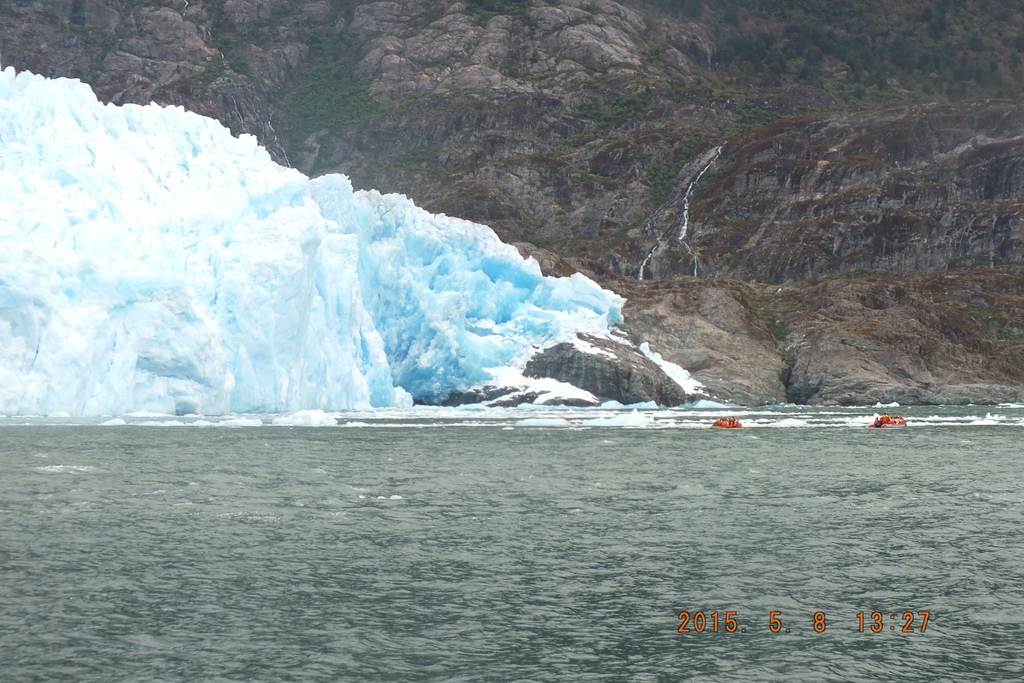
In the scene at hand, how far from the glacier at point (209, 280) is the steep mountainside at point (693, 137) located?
703 inches

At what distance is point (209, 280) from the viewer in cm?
4947

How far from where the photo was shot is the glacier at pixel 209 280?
4478 centimetres

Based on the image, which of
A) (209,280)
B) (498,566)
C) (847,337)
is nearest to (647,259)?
(847,337)

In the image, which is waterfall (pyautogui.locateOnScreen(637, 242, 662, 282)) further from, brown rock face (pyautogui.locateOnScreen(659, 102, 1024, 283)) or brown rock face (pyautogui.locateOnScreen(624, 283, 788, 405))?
brown rock face (pyautogui.locateOnScreen(624, 283, 788, 405))

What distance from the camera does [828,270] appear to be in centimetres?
10188

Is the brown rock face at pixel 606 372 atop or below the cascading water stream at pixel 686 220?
below

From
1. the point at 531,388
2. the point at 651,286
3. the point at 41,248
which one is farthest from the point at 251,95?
the point at 41,248

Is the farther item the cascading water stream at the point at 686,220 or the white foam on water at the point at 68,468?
the cascading water stream at the point at 686,220

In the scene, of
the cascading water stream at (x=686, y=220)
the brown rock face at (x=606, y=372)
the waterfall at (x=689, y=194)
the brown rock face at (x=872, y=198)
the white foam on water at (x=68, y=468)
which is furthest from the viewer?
the waterfall at (x=689, y=194)

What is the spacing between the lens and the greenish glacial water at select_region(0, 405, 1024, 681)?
524 inches

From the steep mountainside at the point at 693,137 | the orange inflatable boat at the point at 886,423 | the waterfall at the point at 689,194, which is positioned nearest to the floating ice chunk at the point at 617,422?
the orange inflatable boat at the point at 886,423

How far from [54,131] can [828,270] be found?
7327 centimetres

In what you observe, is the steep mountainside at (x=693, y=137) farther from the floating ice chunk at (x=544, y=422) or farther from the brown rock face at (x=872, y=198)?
the floating ice chunk at (x=544, y=422)

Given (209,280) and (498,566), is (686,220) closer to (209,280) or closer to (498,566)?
(209,280)
